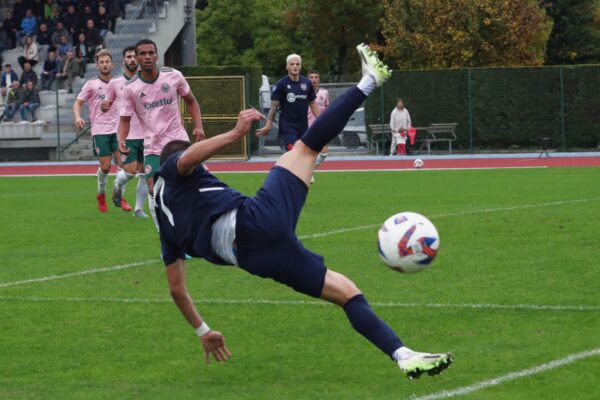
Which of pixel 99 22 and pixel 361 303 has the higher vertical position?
pixel 99 22

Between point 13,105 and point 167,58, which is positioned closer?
point 13,105

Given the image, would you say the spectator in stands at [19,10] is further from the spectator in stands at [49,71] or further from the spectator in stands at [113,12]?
the spectator in stands at [49,71]

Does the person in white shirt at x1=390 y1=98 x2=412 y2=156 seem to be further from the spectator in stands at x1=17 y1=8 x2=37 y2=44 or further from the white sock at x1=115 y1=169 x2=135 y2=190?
the white sock at x1=115 y1=169 x2=135 y2=190

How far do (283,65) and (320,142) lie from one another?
5896cm

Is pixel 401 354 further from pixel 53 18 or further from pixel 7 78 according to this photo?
pixel 53 18

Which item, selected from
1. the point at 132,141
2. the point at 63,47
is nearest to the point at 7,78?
the point at 63,47

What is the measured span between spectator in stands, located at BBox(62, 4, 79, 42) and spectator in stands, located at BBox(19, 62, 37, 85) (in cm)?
332

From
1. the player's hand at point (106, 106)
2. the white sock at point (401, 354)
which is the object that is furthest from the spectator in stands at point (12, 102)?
the white sock at point (401, 354)

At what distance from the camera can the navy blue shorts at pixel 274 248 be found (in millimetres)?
6895

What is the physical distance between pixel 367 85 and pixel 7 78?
116ft

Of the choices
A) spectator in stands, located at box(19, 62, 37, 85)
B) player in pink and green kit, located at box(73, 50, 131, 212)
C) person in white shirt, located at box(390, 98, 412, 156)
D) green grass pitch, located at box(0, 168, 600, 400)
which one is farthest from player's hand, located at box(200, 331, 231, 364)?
spectator in stands, located at box(19, 62, 37, 85)

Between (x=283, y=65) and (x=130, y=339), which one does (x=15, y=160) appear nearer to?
(x=283, y=65)

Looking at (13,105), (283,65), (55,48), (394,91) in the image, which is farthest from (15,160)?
(283,65)

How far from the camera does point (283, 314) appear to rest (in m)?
9.52
